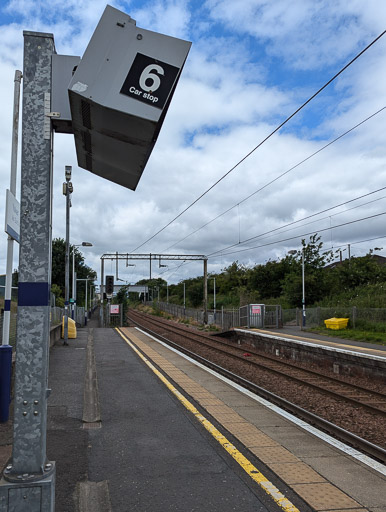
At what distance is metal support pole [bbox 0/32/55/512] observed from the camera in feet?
9.03

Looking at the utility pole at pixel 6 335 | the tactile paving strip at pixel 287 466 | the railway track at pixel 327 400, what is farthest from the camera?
the railway track at pixel 327 400

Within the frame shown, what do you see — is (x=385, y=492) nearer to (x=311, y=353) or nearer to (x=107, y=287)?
(x=311, y=353)

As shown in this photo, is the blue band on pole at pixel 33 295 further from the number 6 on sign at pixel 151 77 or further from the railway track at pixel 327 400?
the railway track at pixel 327 400

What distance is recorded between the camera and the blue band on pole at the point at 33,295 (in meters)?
2.86

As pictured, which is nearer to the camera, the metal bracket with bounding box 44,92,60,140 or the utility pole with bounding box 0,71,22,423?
the metal bracket with bounding box 44,92,60,140

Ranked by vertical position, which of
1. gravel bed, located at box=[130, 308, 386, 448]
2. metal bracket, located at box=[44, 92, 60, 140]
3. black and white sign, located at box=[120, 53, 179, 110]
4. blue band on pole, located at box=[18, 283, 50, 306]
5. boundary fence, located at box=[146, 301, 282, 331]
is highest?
black and white sign, located at box=[120, 53, 179, 110]

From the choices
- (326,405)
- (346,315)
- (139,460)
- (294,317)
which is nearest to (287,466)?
(139,460)

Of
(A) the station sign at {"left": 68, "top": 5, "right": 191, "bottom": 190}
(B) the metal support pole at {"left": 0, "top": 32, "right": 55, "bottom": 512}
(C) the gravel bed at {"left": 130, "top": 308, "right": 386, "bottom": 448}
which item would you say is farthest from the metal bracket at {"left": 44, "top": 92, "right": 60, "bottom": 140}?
(C) the gravel bed at {"left": 130, "top": 308, "right": 386, "bottom": 448}

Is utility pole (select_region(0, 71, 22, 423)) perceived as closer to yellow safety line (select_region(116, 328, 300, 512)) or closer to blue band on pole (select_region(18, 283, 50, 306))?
yellow safety line (select_region(116, 328, 300, 512))

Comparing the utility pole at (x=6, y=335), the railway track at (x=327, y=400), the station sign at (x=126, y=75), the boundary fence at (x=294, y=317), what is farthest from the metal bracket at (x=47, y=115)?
the boundary fence at (x=294, y=317)

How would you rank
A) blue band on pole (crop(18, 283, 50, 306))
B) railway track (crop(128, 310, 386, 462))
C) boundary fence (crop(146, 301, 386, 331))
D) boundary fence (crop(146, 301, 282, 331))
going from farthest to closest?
boundary fence (crop(146, 301, 282, 331)) → boundary fence (crop(146, 301, 386, 331)) → railway track (crop(128, 310, 386, 462)) → blue band on pole (crop(18, 283, 50, 306))

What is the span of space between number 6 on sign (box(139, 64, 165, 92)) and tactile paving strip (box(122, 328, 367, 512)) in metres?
3.58

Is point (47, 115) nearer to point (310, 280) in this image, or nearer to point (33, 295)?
point (33, 295)

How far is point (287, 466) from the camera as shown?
5055 mm
